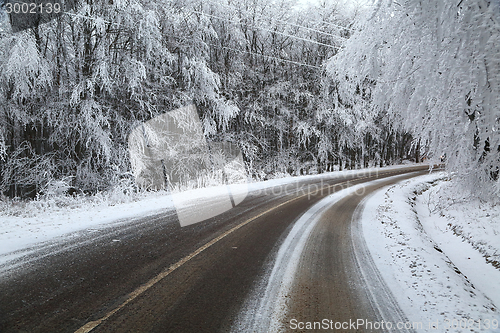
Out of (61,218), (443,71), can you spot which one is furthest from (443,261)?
(61,218)

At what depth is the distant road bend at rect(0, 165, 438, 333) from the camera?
253 centimetres

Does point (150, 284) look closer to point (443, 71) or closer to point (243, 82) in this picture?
point (443, 71)

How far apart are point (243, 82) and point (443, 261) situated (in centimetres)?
1585

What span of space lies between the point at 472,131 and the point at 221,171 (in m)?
11.4

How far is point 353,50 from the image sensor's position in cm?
713

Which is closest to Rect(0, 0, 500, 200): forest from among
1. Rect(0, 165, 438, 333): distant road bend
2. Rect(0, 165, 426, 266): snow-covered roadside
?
Rect(0, 165, 426, 266): snow-covered roadside

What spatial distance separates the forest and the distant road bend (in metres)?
3.50

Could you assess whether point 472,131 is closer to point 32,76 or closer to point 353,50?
point 353,50

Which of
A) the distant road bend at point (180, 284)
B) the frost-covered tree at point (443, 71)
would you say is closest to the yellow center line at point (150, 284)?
the distant road bend at point (180, 284)

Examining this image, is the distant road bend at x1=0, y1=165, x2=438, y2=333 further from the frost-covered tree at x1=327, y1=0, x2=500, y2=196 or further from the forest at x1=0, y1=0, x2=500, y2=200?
the forest at x1=0, y1=0, x2=500, y2=200

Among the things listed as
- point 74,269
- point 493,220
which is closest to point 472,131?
point 493,220

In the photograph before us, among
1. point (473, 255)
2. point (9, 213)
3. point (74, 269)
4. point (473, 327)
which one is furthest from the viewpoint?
point (9, 213)

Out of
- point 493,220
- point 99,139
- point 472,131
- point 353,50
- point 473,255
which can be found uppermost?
point 353,50

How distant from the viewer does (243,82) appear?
1778 centimetres
